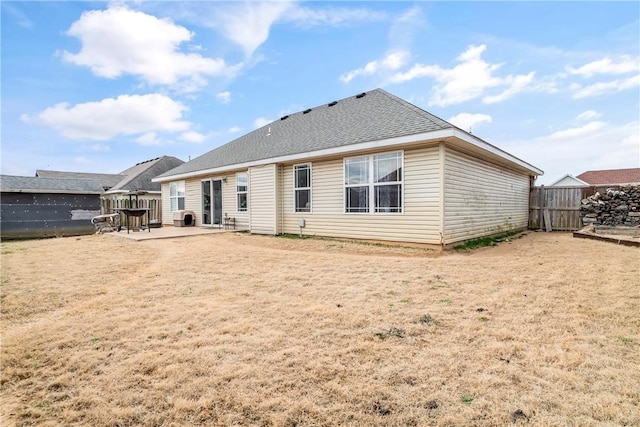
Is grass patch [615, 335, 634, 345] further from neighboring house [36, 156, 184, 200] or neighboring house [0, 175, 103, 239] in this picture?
neighboring house [36, 156, 184, 200]

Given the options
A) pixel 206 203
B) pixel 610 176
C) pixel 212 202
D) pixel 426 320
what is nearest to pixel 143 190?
pixel 206 203

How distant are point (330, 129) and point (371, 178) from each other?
3.08 meters

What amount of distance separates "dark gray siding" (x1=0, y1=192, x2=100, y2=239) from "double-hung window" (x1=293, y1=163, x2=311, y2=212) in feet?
33.4

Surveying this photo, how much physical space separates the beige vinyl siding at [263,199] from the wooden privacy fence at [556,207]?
38.3 feet

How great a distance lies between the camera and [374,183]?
8.88 meters

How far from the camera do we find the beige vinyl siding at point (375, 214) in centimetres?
788

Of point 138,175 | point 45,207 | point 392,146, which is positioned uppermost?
point 138,175

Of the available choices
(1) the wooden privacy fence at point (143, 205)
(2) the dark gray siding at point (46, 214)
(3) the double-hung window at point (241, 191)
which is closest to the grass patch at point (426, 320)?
(3) the double-hung window at point (241, 191)

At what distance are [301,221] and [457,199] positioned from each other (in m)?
5.00

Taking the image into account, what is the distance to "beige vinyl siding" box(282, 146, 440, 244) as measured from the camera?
25.8 feet

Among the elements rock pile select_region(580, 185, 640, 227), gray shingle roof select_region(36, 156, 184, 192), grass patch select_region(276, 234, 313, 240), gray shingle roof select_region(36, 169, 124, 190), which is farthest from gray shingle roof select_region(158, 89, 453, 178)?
gray shingle roof select_region(36, 169, 124, 190)

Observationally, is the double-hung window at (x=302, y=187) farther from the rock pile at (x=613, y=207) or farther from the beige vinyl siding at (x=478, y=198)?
the rock pile at (x=613, y=207)

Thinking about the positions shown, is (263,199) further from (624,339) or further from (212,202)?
(624,339)

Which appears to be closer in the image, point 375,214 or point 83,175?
point 375,214
